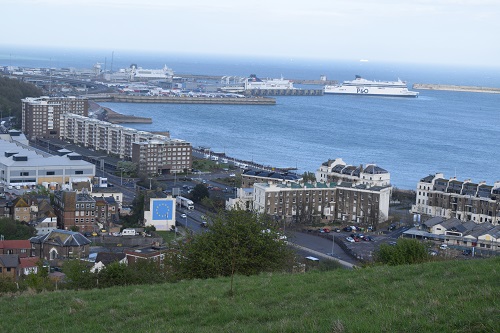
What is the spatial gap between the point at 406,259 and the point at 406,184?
34.1ft

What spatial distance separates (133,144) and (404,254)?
36.8 ft

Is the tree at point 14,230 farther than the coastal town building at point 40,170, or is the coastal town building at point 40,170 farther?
the coastal town building at point 40,170

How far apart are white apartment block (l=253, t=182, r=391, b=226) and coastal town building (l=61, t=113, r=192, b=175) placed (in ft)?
14.8

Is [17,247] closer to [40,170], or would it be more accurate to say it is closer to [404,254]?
[404,254]

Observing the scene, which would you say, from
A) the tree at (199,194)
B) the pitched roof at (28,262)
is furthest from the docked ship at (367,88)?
the pitched roof at (28,262)

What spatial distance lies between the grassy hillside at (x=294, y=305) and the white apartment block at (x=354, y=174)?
8.39 metres

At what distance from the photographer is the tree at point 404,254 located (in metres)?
4.84

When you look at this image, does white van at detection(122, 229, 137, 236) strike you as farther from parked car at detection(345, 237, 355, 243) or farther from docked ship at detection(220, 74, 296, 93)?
docked ship at detection(220, 74, 296, 93)

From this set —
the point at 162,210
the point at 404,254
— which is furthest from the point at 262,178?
the point at 404,254

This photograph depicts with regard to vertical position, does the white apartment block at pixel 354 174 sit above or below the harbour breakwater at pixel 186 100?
above

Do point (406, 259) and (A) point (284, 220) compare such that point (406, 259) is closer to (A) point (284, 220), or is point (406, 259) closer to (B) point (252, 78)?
(A) point (284, 220)

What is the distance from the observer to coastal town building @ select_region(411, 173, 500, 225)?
10891mm

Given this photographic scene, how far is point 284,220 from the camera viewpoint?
10.6 m

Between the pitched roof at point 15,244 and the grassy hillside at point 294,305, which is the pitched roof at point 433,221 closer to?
the pitched roof at point 15,244
